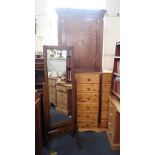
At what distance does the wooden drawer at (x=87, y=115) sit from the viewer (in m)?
3.06

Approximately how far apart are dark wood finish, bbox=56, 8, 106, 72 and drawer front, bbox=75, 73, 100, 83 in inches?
6.1

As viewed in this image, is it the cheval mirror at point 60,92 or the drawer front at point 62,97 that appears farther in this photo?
the drawer front at point 62,97

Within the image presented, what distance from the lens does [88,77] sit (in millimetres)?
2967

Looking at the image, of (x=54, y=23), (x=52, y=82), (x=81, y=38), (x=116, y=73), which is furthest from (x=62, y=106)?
(x=54, y=23)

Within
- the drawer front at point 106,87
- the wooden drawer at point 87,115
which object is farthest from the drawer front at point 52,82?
the drawer front at point 106,87

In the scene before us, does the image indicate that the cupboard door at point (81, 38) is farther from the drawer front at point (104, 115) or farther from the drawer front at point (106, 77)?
the drawer front at point (104, 115)

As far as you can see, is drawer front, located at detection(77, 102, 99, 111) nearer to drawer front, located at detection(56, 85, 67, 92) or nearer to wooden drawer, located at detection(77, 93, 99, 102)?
wooden drawer, located at detection(77, 93, 99, 102)

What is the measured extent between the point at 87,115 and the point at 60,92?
69 centimetres

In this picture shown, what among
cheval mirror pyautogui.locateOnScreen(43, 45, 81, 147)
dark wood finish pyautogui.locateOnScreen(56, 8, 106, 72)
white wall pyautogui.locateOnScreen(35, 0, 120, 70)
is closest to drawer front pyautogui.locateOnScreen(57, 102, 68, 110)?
cheval mirror pyautogui.locateOnScreen(43, 45, 81, 147)

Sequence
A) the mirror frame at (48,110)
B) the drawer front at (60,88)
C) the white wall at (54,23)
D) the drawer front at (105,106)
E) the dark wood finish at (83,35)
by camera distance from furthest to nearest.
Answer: the white wall at (54,23)
the drawer front at (105,106)
the dark wood finish at (83,35)
the drawer front at (60,88)
the mirror frame at (48,110)

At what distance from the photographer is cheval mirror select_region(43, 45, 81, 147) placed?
A: 101 inches

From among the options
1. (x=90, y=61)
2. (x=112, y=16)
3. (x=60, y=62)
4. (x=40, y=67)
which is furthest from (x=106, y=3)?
(x=40, y=67)
